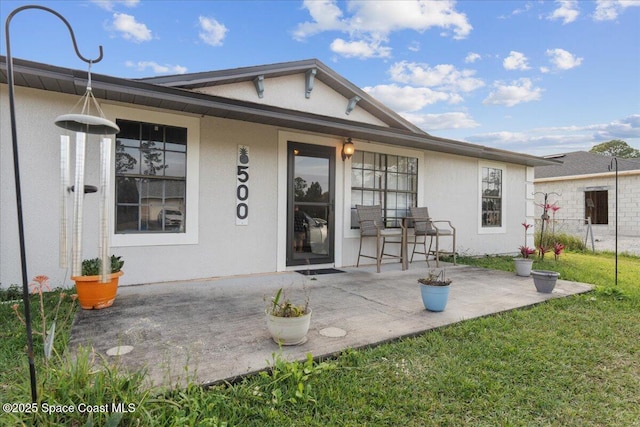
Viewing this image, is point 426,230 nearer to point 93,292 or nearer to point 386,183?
point 386,183

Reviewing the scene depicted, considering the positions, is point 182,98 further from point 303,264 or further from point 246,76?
point 303,264

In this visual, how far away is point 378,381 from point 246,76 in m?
4.45

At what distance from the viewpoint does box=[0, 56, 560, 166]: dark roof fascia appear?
3.20 meters

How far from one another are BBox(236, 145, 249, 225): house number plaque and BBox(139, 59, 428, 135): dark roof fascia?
1.06 m

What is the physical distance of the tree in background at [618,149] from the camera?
2806 centimetres

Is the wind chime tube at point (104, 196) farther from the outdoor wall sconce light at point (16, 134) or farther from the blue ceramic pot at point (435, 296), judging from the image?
the blue ceramic pot at point (435, 296)

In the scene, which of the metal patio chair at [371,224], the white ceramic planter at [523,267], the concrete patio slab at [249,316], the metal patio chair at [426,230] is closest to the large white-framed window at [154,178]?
the concrete patio slab at [249,316]

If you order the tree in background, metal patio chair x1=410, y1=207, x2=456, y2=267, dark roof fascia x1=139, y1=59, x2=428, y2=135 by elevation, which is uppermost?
the tree in background

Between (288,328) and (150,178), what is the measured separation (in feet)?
9.75

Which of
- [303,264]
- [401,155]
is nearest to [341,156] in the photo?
[401,155]

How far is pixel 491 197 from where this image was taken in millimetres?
7715

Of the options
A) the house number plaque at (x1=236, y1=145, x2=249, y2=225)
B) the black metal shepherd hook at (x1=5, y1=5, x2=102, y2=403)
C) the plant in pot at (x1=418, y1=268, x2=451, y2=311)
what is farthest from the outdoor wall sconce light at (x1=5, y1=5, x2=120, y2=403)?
the plant in pot at (x1=418, y1=268, x2=451, y2=311)

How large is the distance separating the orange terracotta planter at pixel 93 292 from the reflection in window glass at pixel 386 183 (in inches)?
147

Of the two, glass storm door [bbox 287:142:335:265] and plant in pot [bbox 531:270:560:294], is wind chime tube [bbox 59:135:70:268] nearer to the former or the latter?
glass storm door [bbox 287:142:335:265]
